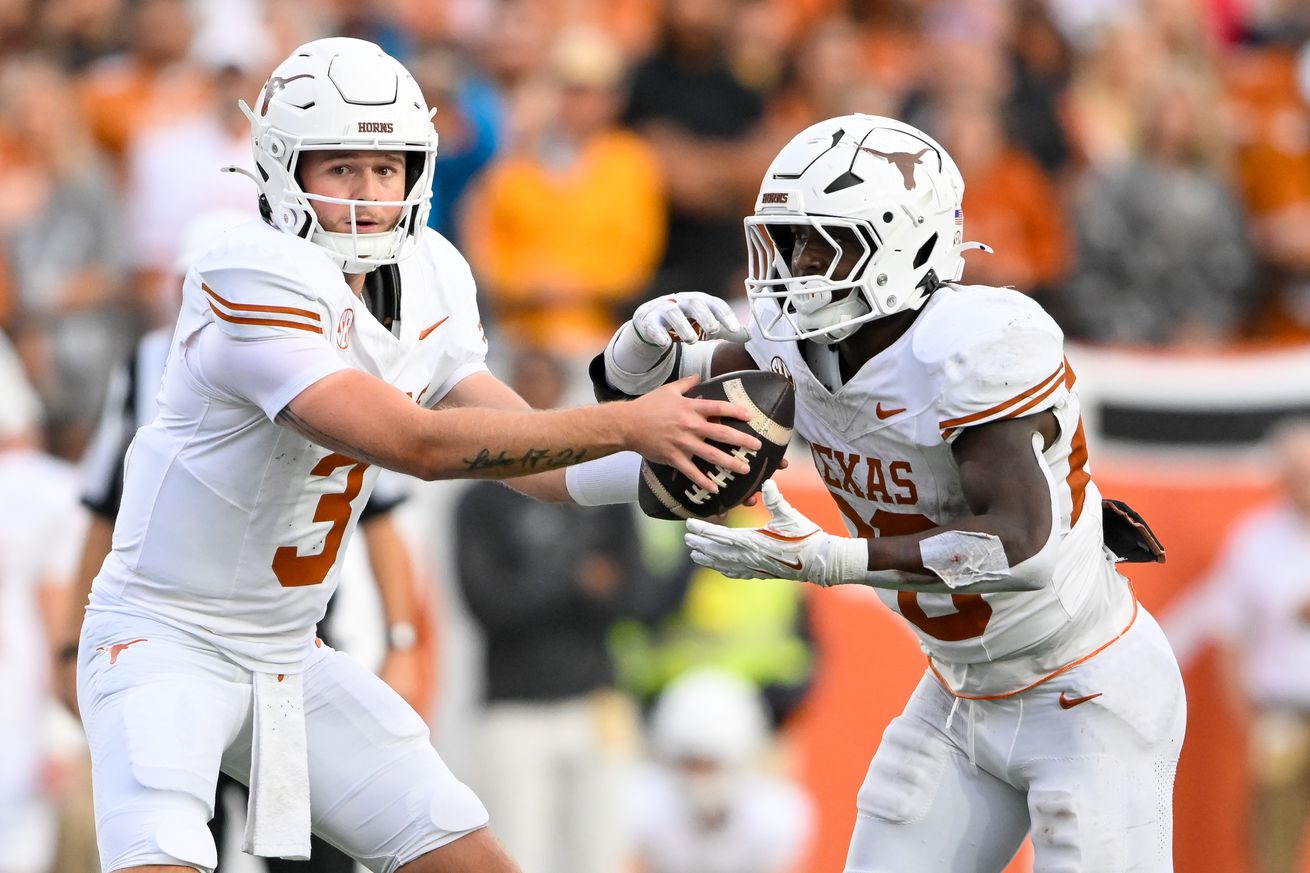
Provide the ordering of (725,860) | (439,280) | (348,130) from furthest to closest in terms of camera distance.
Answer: (725,860) → (439,280) → (348,130)

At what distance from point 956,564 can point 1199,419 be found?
4.30 metres

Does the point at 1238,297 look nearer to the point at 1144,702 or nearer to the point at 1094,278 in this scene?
the point at 1094,278

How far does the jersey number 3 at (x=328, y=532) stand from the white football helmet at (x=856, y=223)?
91 centimetres

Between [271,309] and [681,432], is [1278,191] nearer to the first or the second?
[681,432]

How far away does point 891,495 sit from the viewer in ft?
14.3

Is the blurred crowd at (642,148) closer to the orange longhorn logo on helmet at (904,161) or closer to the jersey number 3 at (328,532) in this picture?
the jersey number 3 at (328,532)

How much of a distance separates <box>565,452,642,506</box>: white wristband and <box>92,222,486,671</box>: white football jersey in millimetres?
415

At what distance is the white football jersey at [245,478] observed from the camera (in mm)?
4070

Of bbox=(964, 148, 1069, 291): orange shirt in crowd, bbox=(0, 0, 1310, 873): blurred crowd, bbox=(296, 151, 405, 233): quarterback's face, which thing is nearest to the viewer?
bbox=(296, 151, 405, 233): quarterback's face

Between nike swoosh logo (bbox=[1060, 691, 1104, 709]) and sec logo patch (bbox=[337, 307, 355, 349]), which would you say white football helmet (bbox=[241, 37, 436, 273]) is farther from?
nike swoosh logo (bbox=[1060, 691, 1104, 709])

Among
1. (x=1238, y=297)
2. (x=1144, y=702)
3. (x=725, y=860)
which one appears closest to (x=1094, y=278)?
(x=1238, y=297)

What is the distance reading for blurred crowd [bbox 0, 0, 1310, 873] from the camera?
24.9ft

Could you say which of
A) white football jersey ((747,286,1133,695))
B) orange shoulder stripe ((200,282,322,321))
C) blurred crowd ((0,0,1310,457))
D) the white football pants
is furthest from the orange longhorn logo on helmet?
blurred crowd ((0,0,1310,457))

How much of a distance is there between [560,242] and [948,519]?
4.10 meters
